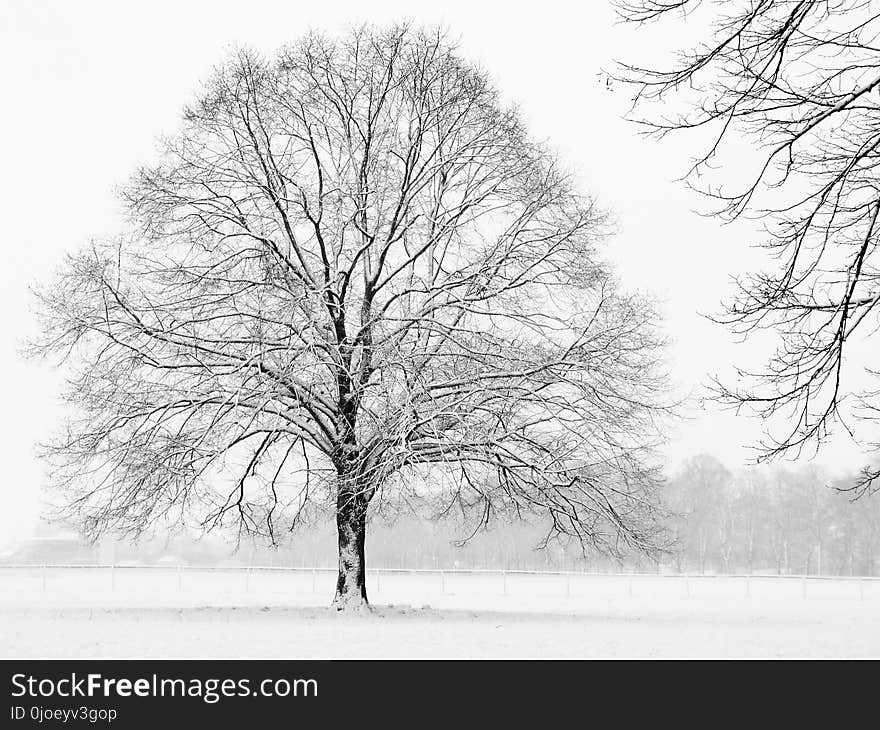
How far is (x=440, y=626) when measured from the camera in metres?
18.1

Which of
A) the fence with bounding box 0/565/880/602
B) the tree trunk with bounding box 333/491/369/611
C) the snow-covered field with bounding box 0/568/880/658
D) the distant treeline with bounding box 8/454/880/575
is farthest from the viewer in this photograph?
the distant treeline with bounding box 8/454/880/575

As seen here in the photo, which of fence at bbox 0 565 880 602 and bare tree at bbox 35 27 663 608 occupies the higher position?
bare tree at bbox 35 27 663 608

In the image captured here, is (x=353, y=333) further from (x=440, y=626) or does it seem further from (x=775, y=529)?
(x=775, y=529)

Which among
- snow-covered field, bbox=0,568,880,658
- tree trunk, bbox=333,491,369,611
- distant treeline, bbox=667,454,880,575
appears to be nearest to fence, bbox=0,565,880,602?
snow-covered field, bbox=0,568,880,658

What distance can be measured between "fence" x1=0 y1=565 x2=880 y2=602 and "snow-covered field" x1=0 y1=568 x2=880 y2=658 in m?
0.98

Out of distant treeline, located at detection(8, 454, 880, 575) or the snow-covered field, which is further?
distant treeline, located at detection(8, 454, 880, 575)

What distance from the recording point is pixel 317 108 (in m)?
21.8

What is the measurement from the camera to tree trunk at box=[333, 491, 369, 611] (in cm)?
2039

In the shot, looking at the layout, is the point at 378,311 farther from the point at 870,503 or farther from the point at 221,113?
the point at 870,503

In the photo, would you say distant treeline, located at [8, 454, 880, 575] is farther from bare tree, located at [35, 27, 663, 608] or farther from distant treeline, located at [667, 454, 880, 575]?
bare tree, located at [35, 27, 663, 608]

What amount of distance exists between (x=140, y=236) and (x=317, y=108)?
4382 mm

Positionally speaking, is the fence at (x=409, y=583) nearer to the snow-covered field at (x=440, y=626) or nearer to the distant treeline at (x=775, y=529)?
the snow-covered field at (x=440, y=626)

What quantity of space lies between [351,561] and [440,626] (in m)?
3.18
